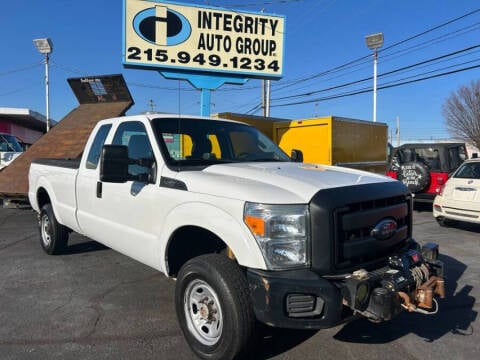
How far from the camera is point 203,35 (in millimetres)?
12281

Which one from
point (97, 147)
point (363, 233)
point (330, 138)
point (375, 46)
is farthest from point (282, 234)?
point (375, 46)

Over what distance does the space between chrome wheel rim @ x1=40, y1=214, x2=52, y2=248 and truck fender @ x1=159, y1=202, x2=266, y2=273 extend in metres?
3.47

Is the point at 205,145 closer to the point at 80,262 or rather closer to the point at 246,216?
the point at 246,216

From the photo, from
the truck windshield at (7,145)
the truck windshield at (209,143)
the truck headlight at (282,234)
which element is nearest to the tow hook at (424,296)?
the truck headlight at (282,234)

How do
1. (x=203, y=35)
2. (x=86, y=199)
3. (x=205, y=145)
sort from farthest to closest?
(x=203, y=35) → (x=86, y=199) → (x=205, y=145)

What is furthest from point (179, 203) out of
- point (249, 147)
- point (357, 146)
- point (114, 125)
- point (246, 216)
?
point (357, 146)

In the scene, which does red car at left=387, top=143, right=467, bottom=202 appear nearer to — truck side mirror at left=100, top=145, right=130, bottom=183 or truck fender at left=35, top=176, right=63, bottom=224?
truck fender at left=35, top=176, right=63, bottom=224

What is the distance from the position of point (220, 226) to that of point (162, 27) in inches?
402

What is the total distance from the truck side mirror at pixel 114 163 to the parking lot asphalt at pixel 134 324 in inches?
55.3

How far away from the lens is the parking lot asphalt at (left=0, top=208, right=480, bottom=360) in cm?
349

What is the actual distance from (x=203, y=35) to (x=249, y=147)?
28.2 ft

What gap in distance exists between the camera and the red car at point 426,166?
11.1 meters

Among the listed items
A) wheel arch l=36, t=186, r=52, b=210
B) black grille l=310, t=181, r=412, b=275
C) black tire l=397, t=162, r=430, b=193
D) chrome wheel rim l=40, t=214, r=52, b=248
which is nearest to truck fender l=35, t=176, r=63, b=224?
wheel arch l=36, t=186, r=52, b=210

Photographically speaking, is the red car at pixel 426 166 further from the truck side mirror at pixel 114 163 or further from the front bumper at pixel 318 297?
the truck side mirror at pixel 114 163
